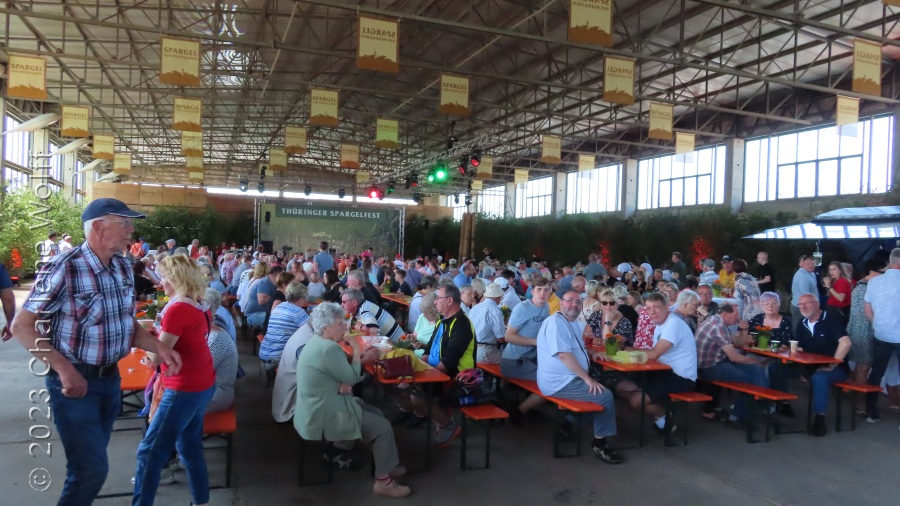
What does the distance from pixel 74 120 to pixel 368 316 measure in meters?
12.3

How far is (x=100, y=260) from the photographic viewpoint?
2.48 metres

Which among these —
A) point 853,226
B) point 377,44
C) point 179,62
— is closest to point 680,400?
point 377,44

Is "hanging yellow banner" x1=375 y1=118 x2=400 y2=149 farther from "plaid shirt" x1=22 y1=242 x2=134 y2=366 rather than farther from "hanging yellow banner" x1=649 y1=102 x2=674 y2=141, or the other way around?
"plaid shirt" x1=22 y1=242 x2=134 y2=366

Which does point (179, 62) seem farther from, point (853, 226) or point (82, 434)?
point (853, 226)

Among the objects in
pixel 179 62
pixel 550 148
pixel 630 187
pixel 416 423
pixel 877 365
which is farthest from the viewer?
pixel 630 187

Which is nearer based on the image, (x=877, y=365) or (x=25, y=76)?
(x=877, y=365)

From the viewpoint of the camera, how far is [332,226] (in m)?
20.3

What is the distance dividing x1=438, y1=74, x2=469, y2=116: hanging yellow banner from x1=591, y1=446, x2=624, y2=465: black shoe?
8279 millimetres

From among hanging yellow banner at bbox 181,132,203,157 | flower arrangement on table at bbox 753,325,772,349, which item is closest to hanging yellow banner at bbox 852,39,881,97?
flower arrangement on table at bbox 753,325,772,349

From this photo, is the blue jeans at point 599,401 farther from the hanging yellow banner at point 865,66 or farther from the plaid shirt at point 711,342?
the hanging yellow banner at point 865,66

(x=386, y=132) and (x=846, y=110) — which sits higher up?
(x=846, y=110)

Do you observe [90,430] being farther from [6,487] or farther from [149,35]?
[149,35]

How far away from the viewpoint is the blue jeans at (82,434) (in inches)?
93.1

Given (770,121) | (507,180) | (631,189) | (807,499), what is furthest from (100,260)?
(507,180)
